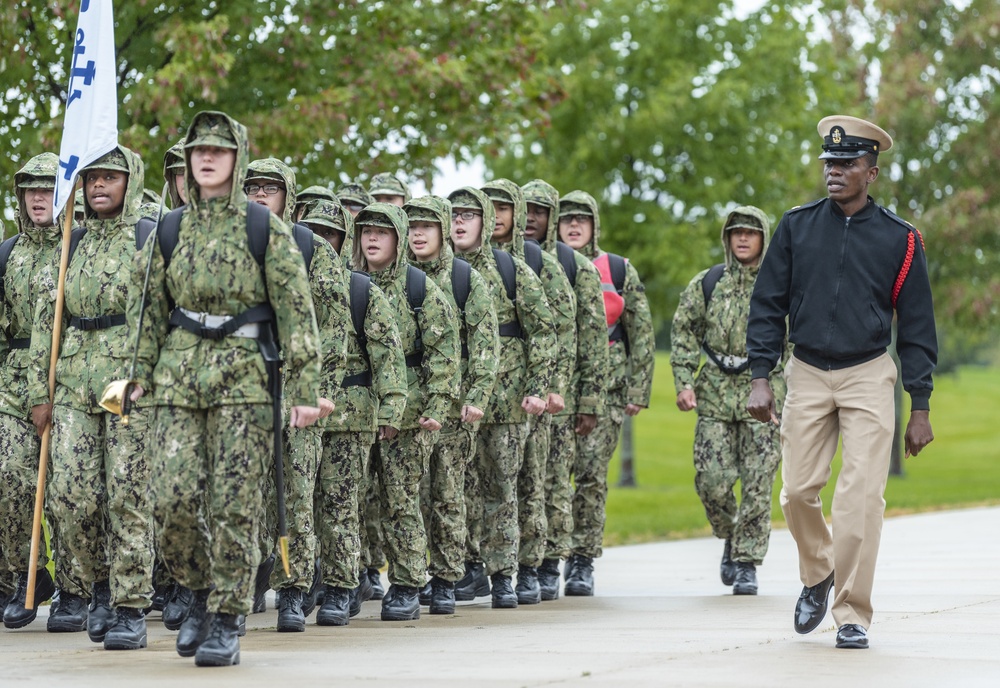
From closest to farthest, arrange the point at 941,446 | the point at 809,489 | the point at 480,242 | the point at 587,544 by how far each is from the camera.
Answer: the point at 809,489 < the point at 480,242 < the point at 587,544 < the point at 941,446

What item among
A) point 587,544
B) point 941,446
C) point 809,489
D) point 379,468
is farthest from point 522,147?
point 941,446

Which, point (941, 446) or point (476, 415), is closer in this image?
point (476, 415)

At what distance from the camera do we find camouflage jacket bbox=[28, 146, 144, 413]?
29.7ft

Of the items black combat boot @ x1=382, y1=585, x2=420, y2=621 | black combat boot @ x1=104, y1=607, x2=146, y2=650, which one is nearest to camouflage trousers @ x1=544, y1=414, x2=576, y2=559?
black combat boot @ x1=382, y1=585, x2=420, y2=621

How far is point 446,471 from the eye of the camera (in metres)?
10.8

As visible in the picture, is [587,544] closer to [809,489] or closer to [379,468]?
[379,468]

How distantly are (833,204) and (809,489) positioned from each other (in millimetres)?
1337

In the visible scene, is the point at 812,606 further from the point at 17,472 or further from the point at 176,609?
the point at 17,472

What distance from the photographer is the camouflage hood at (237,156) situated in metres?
7.80

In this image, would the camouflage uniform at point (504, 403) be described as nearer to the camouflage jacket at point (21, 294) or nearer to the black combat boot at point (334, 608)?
the black combat boot at point (334, 608)

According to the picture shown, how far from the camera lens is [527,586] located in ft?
38.1

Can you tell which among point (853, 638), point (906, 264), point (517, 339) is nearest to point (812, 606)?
point (853, 638)

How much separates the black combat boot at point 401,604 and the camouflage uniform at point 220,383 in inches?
98.9

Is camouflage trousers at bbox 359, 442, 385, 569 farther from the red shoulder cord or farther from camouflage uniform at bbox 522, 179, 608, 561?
the red shoulder cord
